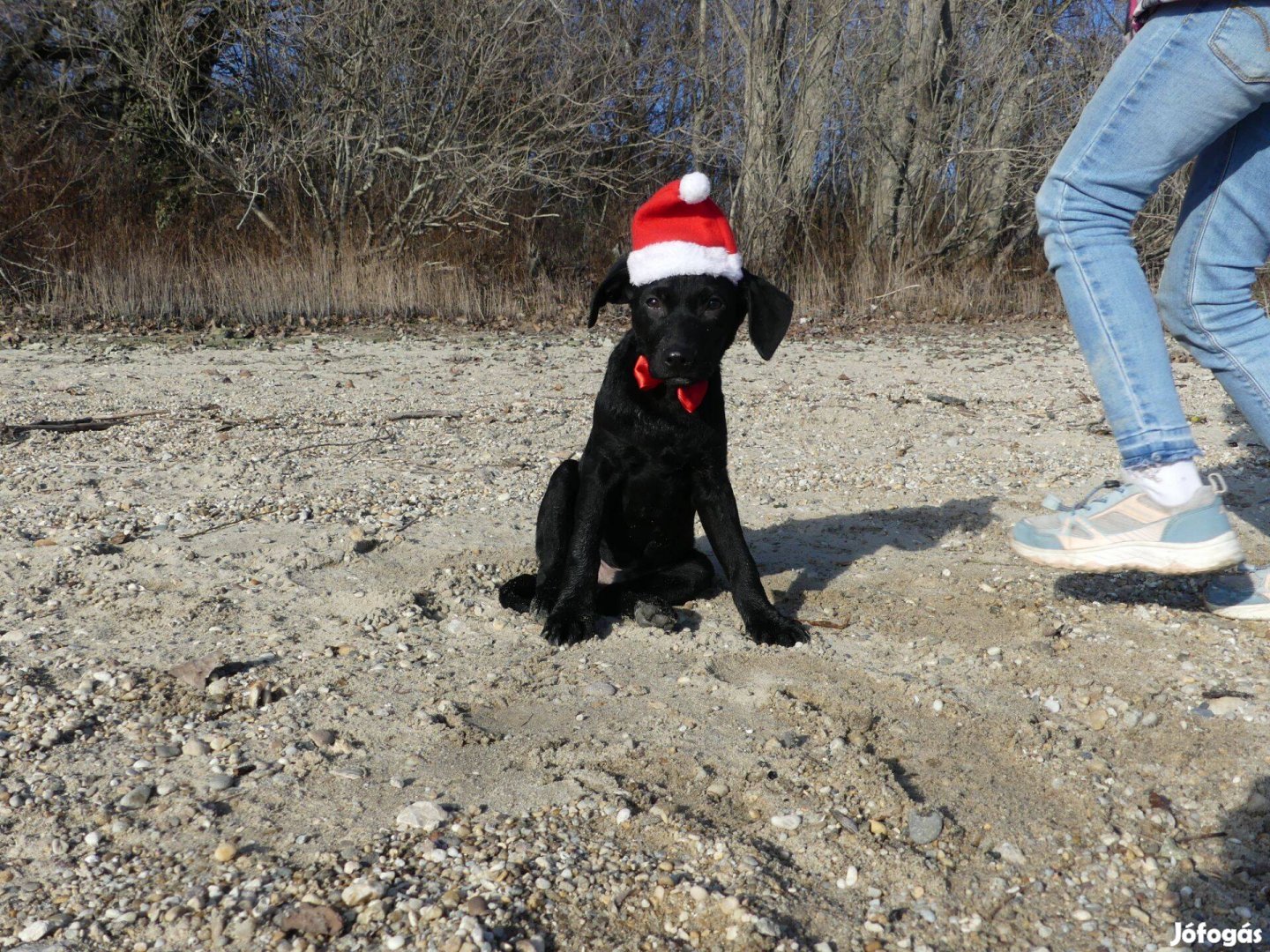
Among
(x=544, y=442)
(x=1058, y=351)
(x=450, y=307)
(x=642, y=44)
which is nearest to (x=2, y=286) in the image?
(x=450, y=307)

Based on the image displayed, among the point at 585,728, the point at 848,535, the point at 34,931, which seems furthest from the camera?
the point at 848,535

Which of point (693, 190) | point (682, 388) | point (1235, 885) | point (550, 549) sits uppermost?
point (693, 190)

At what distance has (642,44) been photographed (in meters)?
15.6

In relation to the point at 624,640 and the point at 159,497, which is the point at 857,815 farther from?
the point at 159,497

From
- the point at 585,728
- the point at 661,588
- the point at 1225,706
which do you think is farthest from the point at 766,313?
the point at 1225,706

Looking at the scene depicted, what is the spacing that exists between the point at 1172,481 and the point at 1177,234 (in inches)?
28.4

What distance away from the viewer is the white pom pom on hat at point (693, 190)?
315 centimetres

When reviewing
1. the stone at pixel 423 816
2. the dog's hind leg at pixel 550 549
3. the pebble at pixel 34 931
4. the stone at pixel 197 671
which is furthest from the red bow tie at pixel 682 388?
the pebble at pixel 34 931

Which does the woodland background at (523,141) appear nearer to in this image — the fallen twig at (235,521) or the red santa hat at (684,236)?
the fallen twig at (235,521)

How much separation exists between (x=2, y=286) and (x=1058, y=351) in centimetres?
1027

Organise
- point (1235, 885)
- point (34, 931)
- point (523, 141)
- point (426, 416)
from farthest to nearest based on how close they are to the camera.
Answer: point (523, 141)
point (426, 416)
point (1235, 885)
point (34, 931)

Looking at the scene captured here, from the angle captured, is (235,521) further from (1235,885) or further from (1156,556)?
(1235,885)

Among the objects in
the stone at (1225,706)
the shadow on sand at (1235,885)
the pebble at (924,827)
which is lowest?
the shadow on sand at (1235,885)

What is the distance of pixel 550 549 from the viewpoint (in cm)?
343
